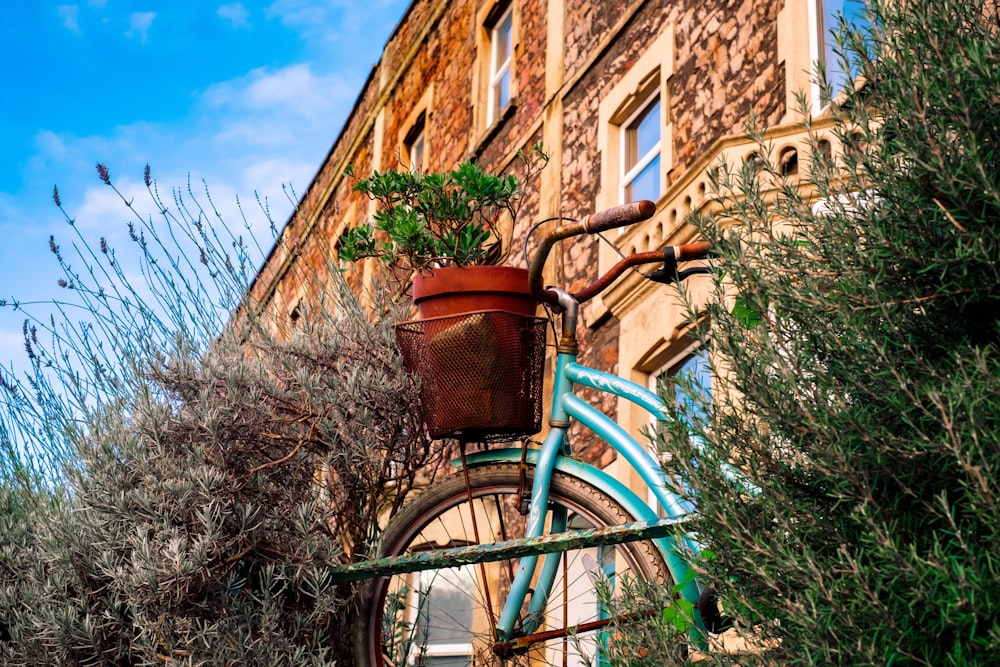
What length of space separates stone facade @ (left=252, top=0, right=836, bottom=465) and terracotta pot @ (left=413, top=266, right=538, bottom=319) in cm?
62

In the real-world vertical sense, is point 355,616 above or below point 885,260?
below

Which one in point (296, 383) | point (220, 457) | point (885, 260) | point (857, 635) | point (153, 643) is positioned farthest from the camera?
point (296, 383)

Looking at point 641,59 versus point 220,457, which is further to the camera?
point 641,59

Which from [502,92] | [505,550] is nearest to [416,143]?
[502,92]

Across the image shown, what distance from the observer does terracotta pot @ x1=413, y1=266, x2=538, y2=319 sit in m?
3.52

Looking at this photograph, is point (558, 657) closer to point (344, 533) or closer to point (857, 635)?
point (344, 533)

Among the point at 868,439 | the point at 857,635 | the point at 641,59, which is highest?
the point at 641,59

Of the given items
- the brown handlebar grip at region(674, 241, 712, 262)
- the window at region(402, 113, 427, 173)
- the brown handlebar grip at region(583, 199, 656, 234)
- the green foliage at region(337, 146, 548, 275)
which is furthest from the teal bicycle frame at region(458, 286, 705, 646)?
the window at region(402, 113, 427, 173)

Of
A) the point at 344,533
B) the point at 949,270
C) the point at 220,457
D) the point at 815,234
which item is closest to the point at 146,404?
the point at 220,457

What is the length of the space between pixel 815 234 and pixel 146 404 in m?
2.31

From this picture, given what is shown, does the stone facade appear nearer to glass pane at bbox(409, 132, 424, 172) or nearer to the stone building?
the stone building

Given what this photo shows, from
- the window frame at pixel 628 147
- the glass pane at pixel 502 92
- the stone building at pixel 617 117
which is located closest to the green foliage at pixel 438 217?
the stone building at pixel 617 117

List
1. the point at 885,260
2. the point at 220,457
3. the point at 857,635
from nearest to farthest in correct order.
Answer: the point at 857,635, the point at 885,260, the point at 220,457

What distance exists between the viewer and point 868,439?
6.16 ft
